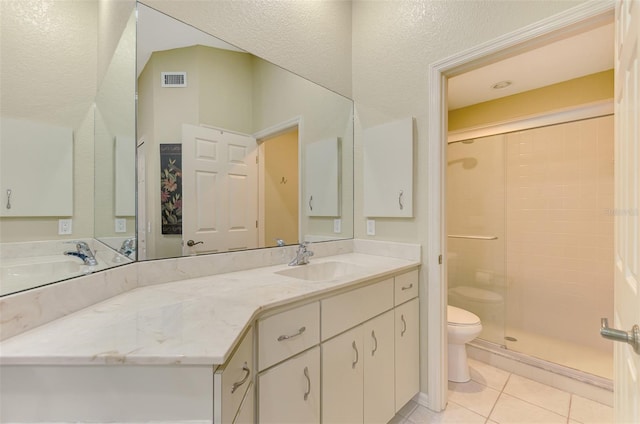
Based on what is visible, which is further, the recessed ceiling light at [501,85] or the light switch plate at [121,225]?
the recessed ceiling light at [501,85]

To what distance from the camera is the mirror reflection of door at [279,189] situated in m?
1.69

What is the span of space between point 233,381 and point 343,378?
2.23 feet

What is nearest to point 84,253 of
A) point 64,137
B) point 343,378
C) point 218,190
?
point 64,137

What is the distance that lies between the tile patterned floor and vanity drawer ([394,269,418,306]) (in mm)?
703

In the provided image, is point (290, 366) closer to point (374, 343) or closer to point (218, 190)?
point (374, 343)

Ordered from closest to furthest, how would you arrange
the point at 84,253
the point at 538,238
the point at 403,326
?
the point at 84,253 → the point at 403,326 → the point at 538,238

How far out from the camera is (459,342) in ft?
6.57

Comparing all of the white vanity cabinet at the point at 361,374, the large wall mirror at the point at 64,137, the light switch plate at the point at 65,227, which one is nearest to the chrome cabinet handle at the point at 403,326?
the white vanity cabinet at the point at 361,374

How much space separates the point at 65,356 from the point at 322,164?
1.67 m

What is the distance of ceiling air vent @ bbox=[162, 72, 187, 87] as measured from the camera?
4.25 ft

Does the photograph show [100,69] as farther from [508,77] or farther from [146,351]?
[508,77]

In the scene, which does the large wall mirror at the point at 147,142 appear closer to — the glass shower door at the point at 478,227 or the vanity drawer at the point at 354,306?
the vanity drawer at the point at 354,306

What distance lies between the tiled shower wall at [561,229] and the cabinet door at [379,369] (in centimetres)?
176

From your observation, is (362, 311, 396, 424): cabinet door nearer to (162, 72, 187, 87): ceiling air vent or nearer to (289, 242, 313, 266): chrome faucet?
(289, 242, 313, 266): chrome faucet
